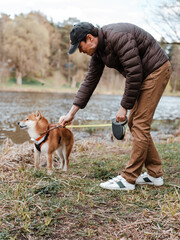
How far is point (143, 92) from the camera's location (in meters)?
3.05

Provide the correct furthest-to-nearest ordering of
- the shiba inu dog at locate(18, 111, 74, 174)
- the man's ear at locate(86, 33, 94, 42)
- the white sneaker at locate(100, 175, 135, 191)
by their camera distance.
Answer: the shiba inu dog at locate(18, 111, 74, 174) → the white sneaker at locate(100, 175, 135, 191) → the man's ear at locate(86, 33, 94, 42)

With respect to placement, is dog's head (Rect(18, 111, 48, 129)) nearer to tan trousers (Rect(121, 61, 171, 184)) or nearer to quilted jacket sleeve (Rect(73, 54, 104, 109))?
quilted jacket sleeve (Rect(73, 54, 104, 109))

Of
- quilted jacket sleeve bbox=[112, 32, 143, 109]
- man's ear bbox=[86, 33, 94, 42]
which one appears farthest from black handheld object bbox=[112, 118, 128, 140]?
man's ear bbox=[86, 33, 94, 42]

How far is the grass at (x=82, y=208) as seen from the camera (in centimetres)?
217

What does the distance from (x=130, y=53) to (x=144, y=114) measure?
2.60 ft

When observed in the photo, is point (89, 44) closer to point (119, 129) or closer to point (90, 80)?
point (90, 80)

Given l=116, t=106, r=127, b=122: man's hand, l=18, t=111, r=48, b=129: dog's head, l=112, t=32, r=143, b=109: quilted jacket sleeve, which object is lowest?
l=18, t=111, r=48, b=129: dog's head

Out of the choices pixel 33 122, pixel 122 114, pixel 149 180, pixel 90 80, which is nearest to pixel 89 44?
pixel 90 80

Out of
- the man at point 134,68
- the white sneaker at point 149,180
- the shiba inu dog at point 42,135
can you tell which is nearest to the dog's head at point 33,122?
the shiba inu dog at point 42,135

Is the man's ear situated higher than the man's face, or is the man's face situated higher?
the man's ear

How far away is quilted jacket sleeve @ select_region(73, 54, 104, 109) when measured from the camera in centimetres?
348

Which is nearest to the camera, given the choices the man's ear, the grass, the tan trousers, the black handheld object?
the grass

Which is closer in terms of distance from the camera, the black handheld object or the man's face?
the man's face

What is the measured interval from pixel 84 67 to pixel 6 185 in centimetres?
3809
